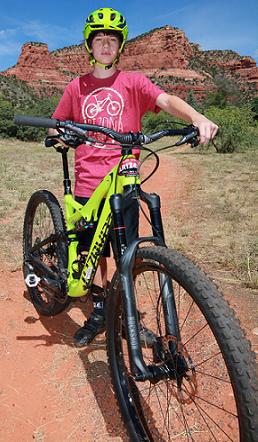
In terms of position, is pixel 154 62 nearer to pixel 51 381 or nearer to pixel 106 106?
pixel 106 106

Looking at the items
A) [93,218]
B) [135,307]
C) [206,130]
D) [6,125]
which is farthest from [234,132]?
[135,307]

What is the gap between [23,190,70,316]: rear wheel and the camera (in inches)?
138

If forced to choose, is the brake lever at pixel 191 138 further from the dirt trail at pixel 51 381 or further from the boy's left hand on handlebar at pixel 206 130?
the dirt trail at pixel 51 381

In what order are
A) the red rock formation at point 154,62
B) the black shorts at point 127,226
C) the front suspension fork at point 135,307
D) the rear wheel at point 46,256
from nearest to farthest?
the front suspension fork at point 135,307 < the black shorts at point 127,226 < the rear wheel at point 46,256 < the red rock formation at point 154,62

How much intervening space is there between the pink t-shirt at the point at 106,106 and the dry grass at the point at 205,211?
2279mm

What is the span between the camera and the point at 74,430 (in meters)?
2.62

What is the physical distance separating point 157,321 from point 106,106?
5.57 ft

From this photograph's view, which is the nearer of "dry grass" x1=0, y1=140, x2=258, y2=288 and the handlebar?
the handlebar

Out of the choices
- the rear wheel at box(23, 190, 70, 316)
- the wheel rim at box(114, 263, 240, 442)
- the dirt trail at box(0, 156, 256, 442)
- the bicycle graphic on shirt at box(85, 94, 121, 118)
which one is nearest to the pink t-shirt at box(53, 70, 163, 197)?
the bicycle graphic on shirt at box(85, 94, 121, 118)

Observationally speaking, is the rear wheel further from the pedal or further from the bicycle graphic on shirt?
the bicycle graphic on shirt

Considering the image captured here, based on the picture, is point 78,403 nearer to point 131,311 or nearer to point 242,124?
point 131,311

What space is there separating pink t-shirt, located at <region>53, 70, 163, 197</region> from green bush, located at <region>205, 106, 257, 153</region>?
53.6 ft

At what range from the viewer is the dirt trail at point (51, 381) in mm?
2650

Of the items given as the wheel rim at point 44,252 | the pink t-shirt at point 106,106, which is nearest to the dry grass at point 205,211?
the wheel rim at point 44,252
